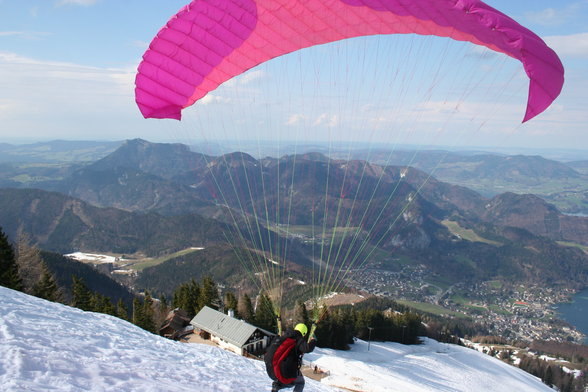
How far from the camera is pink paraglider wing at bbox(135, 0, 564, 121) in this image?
843cm

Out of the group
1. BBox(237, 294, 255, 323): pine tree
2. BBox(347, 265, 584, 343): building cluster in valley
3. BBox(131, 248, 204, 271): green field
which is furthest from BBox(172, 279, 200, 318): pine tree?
BBox(131, 248, 204, 271): green field

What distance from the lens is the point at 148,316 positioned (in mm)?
37344

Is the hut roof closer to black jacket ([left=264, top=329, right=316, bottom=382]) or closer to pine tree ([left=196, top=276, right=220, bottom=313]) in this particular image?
pine tree ([left=196, top=276, right=220, bottom=313])

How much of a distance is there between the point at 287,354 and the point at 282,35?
8643mm

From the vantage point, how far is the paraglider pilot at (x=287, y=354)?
6.90 meters

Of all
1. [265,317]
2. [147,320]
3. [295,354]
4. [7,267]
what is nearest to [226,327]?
[147,320]

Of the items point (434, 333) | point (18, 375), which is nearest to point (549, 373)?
point (434, 333)

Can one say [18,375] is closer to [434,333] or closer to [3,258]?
[3,258]

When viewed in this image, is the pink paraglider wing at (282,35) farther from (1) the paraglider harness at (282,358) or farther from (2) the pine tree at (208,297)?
(2) the pine tree at (208,297)

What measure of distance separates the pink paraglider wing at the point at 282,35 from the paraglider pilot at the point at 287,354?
24.2 feet

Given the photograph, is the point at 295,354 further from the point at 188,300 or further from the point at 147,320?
the point at 188,300

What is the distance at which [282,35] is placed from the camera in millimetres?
10891

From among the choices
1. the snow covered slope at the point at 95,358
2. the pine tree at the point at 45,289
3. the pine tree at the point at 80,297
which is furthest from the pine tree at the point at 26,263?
the snow covered slope at the point at 95,358

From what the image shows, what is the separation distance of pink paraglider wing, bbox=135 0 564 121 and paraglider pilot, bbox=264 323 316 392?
7379 millimetres
